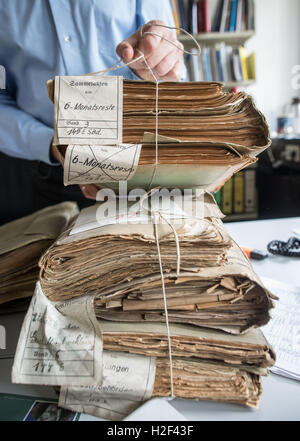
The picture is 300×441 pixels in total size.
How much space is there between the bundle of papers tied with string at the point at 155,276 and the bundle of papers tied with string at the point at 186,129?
0.32ft

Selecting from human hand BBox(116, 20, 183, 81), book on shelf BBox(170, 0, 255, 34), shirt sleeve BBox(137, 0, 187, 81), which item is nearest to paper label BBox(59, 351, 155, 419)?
human hand BBox(116, 20, 183, 81)

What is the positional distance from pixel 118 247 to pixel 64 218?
1.18 feet

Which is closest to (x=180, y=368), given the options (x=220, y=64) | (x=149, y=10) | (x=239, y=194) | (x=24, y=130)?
(x=24, y=130)

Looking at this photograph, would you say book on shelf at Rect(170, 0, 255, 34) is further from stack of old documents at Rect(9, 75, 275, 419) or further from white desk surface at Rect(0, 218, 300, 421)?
white desk surface at Rect(0, 218, 300, 421)

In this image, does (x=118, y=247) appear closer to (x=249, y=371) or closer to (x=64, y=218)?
(x=249, y=371)

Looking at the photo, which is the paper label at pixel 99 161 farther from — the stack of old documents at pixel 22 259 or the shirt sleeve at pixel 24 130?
the shirt sleeve at pixel 24 130

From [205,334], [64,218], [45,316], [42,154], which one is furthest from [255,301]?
[42,154]

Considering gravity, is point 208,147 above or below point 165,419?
above

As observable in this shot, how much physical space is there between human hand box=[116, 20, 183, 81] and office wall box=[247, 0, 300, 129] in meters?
2.91

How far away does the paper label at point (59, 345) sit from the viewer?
438 millimetres

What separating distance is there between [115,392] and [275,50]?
11.9 ft

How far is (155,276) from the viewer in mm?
479

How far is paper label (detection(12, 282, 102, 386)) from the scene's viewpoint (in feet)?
1.44

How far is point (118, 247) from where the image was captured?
0.48 metres
